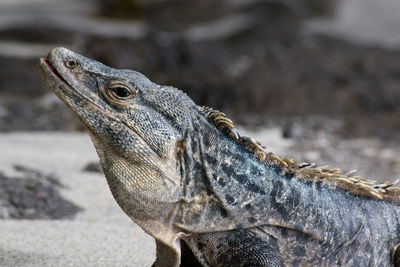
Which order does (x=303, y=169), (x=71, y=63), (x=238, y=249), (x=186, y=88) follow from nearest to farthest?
(x=238, y=249) → (x=71, y=63) → (x=303, y=169) → (x=186, y=88)

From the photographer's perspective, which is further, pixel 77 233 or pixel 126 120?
pixel 77 233

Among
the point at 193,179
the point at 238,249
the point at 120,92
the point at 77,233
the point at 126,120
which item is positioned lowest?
the point at 77,233

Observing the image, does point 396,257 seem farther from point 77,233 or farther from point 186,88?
point 186,88

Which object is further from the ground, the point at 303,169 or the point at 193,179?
the point at 303,169

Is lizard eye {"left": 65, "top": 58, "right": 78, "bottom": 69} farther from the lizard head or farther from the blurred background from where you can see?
the blurred background

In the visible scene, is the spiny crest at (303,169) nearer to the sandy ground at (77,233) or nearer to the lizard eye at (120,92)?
the lizard eye at (120,92)

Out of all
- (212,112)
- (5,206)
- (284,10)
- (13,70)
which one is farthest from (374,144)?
(284,10)

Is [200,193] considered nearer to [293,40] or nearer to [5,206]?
[5,206]

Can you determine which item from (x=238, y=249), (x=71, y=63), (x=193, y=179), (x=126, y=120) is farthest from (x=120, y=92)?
(x=238, y=249)
